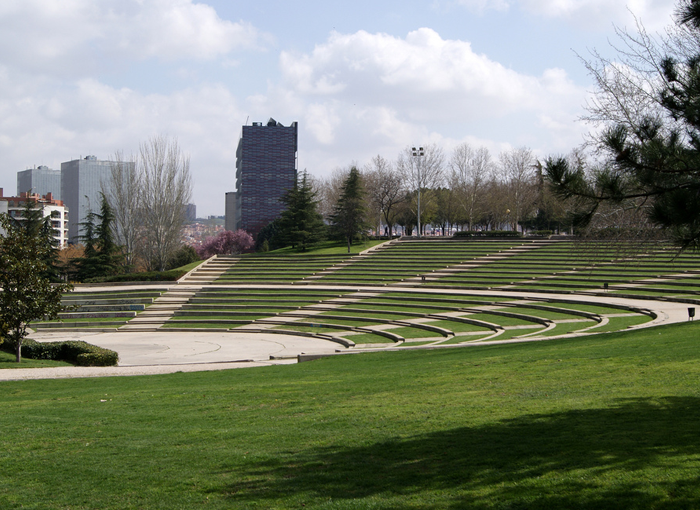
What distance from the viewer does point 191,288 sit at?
143ft

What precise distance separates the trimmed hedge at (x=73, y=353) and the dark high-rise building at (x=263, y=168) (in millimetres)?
130168

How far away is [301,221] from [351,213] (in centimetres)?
543

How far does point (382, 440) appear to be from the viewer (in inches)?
274

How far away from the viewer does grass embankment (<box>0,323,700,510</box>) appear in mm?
5223

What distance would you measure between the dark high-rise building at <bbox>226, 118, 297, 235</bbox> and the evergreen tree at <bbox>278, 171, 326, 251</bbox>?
290 ft

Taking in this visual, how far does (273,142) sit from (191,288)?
378 feet

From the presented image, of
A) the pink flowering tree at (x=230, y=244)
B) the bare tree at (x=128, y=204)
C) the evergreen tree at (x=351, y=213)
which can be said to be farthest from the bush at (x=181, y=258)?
the pink flowering tree at (x=230, y=244)

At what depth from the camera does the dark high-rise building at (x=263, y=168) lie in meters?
152

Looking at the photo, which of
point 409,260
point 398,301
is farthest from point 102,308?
point 409,260

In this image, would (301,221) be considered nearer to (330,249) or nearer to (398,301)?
(330,249)

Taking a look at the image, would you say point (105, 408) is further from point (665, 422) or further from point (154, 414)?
point (665, 422)

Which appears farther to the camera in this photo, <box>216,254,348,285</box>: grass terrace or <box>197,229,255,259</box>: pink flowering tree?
<box>197,229,255,259</box>: pink flowering tree

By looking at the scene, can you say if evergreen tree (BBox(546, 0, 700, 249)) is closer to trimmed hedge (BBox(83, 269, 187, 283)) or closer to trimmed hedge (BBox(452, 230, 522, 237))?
trimmed hedge (BBox(83, 269, 187, 283))

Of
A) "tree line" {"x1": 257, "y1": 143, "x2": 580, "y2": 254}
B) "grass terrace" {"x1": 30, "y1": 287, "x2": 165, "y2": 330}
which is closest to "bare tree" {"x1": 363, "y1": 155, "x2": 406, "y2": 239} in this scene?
"tree line" {"x1": 257, "y1": 143, "x2": 580, "y2": 254}
